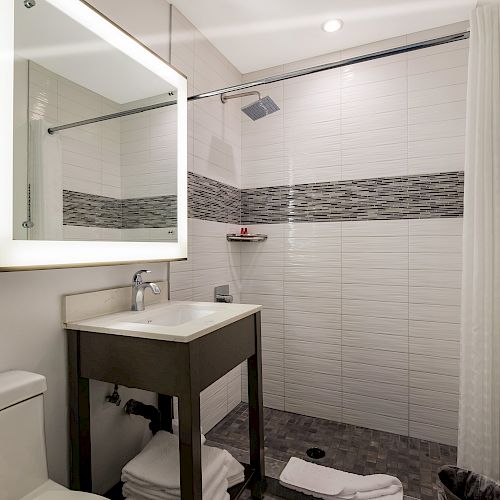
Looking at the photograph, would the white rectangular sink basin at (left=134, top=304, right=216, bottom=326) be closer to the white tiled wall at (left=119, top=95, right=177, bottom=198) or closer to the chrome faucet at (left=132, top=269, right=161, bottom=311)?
the chrome faucet at (left=132, top=269, right=161, bottom=311)

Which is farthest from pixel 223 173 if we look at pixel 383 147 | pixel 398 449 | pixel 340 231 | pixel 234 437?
pixel 398 449

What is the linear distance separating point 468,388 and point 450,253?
2.89 feet

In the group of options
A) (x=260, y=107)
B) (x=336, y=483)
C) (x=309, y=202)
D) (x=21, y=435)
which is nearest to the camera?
(x=21, y=435)

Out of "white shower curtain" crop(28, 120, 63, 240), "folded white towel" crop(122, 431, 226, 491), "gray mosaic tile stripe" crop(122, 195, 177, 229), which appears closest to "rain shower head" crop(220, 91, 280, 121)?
"gray mosaic tile stripe" crop(122, 195, 177, 229)

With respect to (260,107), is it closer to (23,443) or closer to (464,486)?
(23,443)

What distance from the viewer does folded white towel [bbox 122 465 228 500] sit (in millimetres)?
1336

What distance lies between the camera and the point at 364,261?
2.33 metres

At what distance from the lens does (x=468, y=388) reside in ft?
4.88

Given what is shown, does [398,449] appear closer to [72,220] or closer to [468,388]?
[468,388]

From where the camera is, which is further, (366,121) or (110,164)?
(366,121)

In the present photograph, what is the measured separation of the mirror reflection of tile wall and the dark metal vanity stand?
18.4 inches

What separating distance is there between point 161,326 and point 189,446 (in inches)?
15.9

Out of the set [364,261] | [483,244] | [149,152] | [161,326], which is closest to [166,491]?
[161,326]

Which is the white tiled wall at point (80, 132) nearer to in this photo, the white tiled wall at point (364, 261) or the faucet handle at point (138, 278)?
the faucet handle at point (138, 278)
